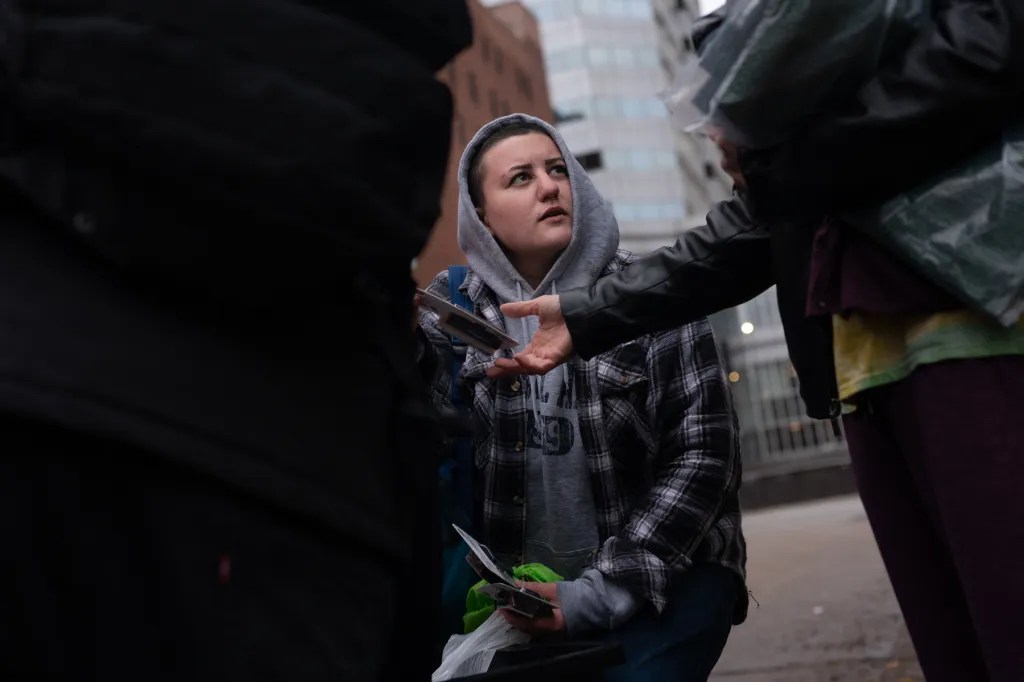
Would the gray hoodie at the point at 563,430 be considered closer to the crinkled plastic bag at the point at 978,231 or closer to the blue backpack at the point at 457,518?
the blue backpack at the point at 457,518

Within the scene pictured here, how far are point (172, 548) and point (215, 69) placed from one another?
1.66 ft

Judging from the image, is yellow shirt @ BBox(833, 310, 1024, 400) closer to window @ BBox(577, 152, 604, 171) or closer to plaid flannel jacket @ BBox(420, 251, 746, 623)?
plaid flannel jacket @ BBox(420, 251, 746, 623)

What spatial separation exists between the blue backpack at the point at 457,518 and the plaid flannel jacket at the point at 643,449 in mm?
38

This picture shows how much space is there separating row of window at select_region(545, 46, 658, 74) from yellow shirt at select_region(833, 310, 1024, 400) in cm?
5243

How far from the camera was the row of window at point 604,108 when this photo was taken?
51281 millimetres

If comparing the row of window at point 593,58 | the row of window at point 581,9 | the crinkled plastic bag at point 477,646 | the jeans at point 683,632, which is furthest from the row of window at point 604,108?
the crinkled plastic bag at point 477,646

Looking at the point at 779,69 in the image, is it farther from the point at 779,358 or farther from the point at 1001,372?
the point at 779,358

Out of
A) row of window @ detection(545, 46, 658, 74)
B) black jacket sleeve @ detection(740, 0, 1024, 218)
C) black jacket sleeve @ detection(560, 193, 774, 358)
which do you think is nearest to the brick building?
row of window @ detection(545, 46, 658, 74)

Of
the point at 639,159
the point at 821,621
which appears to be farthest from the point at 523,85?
the point at 821,621

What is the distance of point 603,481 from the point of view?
2.52m

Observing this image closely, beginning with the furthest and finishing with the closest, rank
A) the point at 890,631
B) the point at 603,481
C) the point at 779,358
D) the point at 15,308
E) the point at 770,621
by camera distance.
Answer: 1. the point at 779,358
2. the point at 770,621
3. the point at 890,631
4. the point at 603,481
5. the point at 15,308

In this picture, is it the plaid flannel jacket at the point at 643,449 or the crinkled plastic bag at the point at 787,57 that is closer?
the crinkled plastic bag at the point at 787,57

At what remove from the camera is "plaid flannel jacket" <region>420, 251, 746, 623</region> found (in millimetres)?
2396

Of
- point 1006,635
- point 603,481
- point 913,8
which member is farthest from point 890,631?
point 913,8
